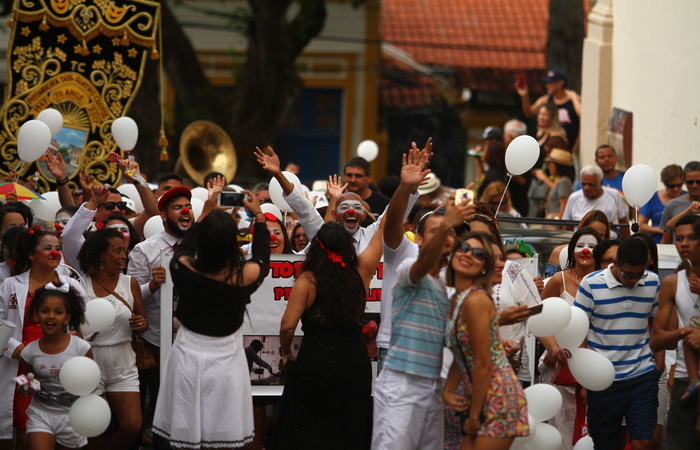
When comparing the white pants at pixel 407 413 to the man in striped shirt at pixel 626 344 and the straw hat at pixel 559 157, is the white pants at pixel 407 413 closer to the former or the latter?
the man in striped shirt at pixel 626 344

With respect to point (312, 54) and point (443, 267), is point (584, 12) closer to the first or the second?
point (312, 54)

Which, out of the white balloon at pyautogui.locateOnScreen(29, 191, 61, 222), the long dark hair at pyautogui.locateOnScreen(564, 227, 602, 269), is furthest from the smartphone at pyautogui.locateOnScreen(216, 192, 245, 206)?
the white balloon at pyautogui.locateOnScreen(29, 191, 61, 222)

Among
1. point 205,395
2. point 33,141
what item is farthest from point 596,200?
point 205,395

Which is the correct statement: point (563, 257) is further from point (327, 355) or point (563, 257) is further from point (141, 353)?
point (141, 353)

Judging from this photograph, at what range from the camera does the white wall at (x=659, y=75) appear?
1244 centimetres

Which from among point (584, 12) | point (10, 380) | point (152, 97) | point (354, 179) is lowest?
point (10, 380)

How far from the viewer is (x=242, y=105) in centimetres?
1962

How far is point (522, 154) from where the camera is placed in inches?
341

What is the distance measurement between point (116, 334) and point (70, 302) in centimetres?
57

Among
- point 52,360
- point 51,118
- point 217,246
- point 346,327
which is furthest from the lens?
point 51,118

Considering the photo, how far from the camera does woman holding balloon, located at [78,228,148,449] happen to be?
6961 millimetres

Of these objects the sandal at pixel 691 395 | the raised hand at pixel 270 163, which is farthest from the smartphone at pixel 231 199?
the sandal at pixel 691 395

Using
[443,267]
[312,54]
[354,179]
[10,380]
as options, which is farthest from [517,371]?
[312,54]

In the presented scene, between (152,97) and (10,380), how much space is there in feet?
36.7
